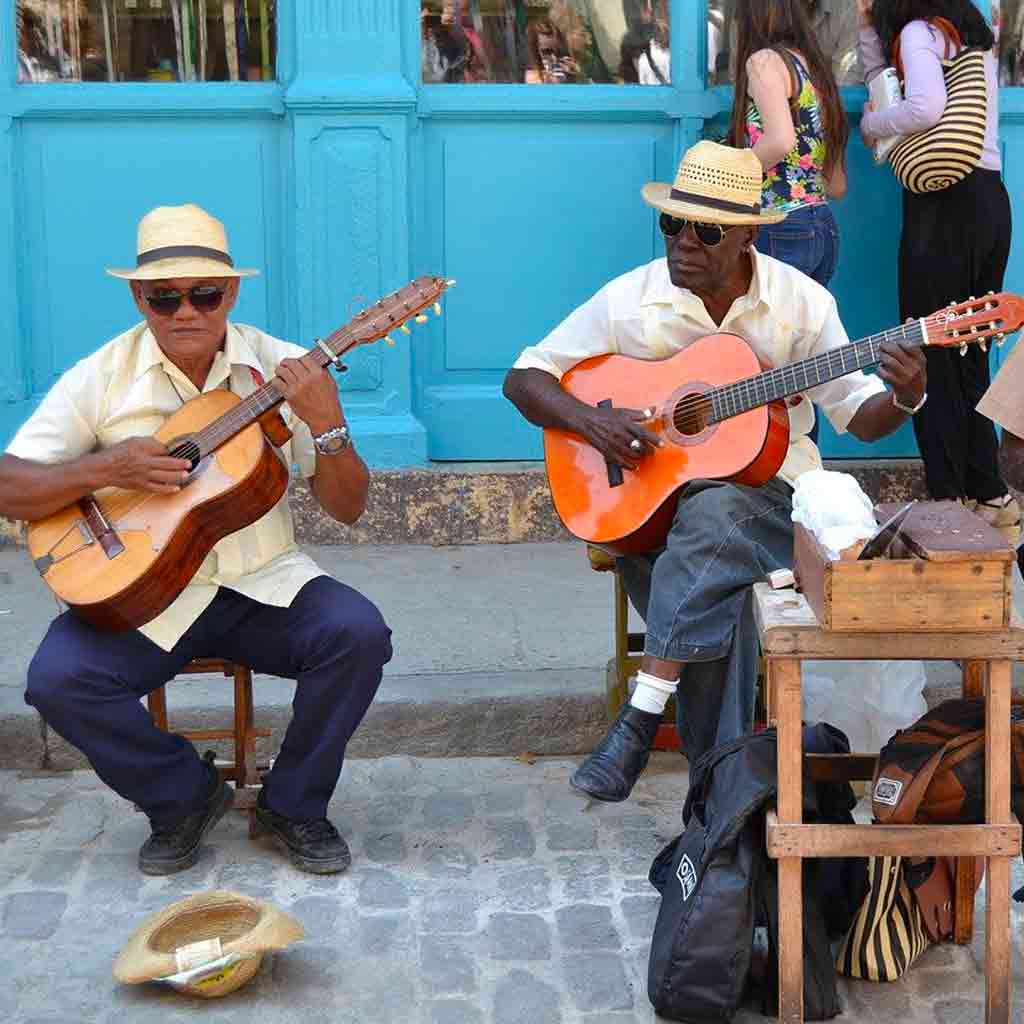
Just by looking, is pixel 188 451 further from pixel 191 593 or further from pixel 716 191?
pixel 716 191

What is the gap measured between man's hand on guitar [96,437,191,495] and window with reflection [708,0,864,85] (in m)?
2.93

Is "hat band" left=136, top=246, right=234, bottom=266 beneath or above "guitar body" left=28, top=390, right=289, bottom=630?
above

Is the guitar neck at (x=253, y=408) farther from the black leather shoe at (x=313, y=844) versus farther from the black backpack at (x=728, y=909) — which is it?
the black backpack at (x=728, y=909)

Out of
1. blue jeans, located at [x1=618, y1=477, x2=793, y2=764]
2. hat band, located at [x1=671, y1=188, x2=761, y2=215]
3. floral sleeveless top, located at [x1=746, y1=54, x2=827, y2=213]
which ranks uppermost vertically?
floral sleeveless top, located at [x1=746, y1=54, x2=827, y2=213]

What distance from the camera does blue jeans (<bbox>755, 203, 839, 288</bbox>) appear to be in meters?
5.55

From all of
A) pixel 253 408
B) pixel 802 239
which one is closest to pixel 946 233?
pixel 802 239

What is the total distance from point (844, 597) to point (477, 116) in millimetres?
3405

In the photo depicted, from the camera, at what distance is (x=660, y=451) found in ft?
13.8

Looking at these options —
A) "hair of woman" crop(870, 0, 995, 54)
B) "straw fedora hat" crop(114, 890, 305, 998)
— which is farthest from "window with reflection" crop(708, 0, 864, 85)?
"straw fedora hat" crop(114, 890, 305, 998)

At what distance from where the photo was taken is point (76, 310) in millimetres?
6047

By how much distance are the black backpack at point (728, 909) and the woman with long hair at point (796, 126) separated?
250cm

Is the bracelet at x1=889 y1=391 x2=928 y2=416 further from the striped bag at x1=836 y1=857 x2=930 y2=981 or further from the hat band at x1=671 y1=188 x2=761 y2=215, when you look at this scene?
the striped bag at x1=836 y1=857 x2=930 y2=981

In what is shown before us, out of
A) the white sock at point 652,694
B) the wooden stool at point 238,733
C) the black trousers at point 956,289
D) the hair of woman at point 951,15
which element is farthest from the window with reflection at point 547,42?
the white sock at point 652,694

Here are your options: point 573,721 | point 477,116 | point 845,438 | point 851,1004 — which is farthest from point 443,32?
point 851,1004
